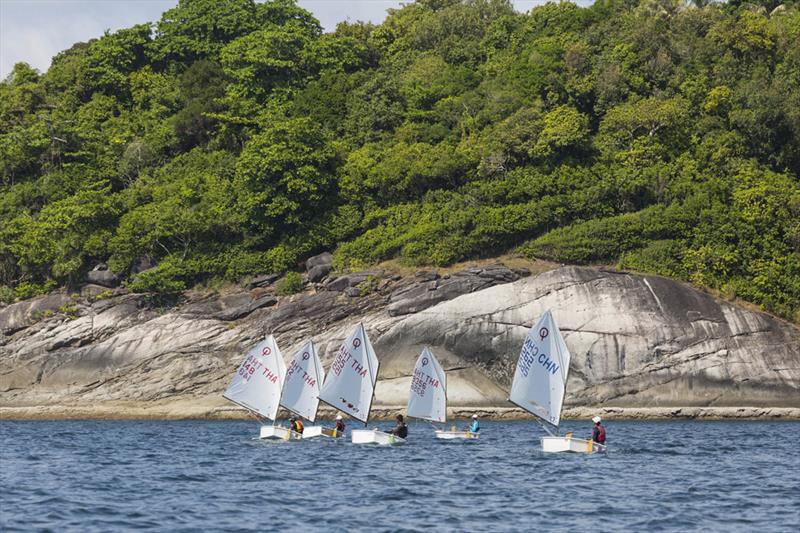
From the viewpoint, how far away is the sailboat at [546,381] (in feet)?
151

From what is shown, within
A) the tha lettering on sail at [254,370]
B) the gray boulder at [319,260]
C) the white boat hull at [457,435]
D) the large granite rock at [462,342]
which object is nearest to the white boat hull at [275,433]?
the tha lettering on sail at [254,370]

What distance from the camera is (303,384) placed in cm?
5503

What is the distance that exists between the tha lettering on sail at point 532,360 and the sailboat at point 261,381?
1384 cm

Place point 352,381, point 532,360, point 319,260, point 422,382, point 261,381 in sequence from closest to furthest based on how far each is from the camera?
point 532,360 < point 352,381 < point 261,381 < point 422,382 < point 319,260

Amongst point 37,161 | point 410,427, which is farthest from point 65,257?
point 410,427

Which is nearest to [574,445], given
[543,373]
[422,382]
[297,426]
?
[543,373]

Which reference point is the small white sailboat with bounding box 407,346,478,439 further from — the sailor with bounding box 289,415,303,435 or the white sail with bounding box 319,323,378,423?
the sailor with bounding box 289,415,303,435

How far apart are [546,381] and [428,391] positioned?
11226 mm

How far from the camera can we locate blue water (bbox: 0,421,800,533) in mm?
30703

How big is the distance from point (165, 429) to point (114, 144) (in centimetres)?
4443

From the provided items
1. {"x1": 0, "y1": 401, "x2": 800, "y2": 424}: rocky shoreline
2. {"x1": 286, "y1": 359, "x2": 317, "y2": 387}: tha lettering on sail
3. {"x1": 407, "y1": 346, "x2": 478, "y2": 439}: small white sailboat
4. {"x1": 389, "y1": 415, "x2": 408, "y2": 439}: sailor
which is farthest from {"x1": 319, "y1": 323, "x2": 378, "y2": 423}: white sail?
{"x1": 0, "y1": 401, "x2": 800, "y2": 424}: rocky shoreline

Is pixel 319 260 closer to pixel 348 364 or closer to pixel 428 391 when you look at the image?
pixel 428 391

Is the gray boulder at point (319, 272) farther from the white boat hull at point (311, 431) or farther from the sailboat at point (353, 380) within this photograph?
the sailboat at point (353, 380)

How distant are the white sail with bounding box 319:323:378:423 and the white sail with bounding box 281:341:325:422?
331 cm
